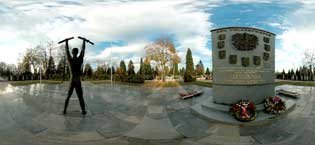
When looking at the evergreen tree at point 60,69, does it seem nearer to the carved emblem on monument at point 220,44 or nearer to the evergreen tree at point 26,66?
the evergreen tree at point 26,66

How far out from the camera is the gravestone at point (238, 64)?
23.9 ft

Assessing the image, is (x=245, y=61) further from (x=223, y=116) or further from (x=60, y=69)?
(x=60, y=69)

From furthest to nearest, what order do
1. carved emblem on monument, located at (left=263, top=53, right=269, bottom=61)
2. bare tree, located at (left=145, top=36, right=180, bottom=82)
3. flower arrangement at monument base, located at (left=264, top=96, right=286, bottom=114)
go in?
bare tree, located at (left=145, top=36, right=180, bottom=82) → carved emblem on monument, located at (left=263, top=53, right=269, bottom=61) → flower arrangement at monument base, located at (left=264, top=96, right=286, bottom=114)

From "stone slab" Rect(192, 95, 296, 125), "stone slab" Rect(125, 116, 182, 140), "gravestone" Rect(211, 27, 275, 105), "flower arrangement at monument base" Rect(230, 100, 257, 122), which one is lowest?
"stone slab" Rect(125, 116, 182, 140)

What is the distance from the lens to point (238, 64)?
728 centimetres

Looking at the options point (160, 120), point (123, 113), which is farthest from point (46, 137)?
point (160, 120)

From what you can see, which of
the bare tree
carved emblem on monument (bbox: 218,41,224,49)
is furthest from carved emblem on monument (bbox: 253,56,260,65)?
the bare tree

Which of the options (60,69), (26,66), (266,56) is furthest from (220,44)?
(26,66)

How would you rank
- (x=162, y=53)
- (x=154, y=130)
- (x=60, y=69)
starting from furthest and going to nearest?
(x=60, y=69)
(x=162, y=53)
(x=154, y=130)

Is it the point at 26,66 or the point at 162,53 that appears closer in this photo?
the point at 162,53

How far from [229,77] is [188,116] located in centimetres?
228

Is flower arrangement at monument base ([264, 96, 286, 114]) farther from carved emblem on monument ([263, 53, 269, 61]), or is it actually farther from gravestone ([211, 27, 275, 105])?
carved emblem on monument ([263, 53, 269, 61])

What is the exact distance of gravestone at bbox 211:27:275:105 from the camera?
23.9ft

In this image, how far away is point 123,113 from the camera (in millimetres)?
6973
